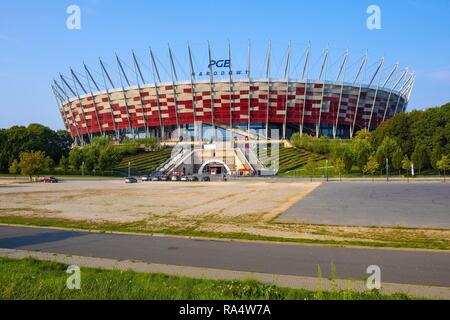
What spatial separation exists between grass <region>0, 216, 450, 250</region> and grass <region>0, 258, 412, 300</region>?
5881 mm

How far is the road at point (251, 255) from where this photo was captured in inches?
370

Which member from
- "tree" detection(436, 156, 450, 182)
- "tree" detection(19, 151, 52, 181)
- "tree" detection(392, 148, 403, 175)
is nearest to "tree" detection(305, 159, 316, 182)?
"tree" detection(392, 148, 403, 175)

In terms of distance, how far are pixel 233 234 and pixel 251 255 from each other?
139 inches

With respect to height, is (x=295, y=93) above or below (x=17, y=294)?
above

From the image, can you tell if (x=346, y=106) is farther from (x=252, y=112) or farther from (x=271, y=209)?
(x=271, y=209)

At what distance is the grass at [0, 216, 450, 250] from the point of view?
12.7 meters

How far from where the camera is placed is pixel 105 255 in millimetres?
11375

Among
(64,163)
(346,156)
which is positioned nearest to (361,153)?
(346,156)

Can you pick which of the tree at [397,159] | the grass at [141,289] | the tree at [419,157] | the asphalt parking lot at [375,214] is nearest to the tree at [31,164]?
the asphalt parking lot at [375,214]

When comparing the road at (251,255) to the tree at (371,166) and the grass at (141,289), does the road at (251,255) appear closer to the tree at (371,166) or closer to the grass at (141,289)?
the grass at (141,289)

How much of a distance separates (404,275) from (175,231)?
9.31 m

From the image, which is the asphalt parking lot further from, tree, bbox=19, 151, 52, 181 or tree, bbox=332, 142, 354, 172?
tree, bbox=19, 151, 52, 181

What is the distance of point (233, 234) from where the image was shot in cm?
1484
